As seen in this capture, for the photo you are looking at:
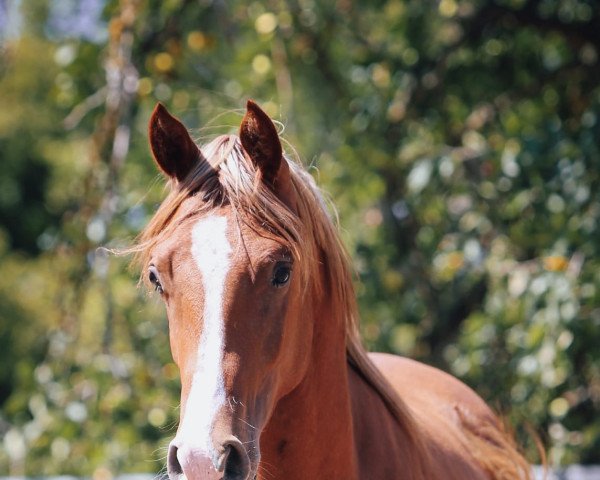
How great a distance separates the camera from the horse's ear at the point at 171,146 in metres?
2.12

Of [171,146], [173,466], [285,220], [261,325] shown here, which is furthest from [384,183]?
[173,466]

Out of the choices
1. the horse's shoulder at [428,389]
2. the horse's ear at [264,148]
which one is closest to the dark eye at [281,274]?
the horse's ear at [264,148]

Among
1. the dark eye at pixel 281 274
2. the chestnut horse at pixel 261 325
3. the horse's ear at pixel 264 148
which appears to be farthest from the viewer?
the horse's ear at pixel 264 148

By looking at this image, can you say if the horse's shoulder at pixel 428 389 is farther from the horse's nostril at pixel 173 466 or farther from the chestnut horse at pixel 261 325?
the horse's nostril at pixel 173 466

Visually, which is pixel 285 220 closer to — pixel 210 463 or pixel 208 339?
pixel 208 339

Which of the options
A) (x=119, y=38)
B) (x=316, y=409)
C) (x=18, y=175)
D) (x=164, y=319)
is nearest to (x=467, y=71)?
(x=119, y=38)

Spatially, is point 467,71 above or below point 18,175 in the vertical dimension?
above

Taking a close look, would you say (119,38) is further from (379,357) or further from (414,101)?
(379,357)

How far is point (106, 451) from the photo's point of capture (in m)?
4.18

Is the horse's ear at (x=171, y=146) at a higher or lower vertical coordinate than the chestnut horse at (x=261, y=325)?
higher

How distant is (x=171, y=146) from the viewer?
215 cm

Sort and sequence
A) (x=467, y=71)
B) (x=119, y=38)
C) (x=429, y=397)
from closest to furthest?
(x=429, y=397), (x=119, y=38), (x=467, y=71)

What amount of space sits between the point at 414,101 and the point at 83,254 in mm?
1849

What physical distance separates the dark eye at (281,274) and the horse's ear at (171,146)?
13.8 inches
